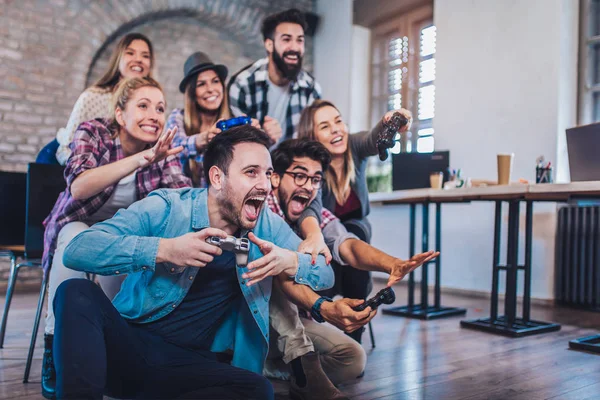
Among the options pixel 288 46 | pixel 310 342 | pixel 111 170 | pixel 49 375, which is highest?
pixel 288 46

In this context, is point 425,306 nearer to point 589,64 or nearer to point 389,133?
point 389,133

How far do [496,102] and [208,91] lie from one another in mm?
3004

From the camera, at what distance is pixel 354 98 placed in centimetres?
651

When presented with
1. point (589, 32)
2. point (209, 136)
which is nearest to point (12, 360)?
point (209, 136)

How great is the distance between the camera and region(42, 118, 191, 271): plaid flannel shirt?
2.08 metres

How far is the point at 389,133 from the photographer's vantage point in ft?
6.88

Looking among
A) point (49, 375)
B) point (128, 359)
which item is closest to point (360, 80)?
point (49, 375)

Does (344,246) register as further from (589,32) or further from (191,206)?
(589,32)

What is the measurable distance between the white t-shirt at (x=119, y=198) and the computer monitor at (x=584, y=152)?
2276mm

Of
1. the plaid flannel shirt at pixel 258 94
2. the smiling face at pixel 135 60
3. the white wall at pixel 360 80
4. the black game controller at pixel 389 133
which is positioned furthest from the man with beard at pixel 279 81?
the white wall at pixel 360 80

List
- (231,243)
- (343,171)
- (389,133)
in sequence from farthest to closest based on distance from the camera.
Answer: (343,171), (389,133), (231,243)

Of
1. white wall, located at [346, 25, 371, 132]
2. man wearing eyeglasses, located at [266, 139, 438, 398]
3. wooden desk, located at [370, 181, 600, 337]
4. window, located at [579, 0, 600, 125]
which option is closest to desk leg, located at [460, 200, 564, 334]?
wooden desk, located at [370, 181, 600, 337]

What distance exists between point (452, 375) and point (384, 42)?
489 centimetres

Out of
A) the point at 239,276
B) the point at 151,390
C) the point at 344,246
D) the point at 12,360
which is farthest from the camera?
the point at 12,360
